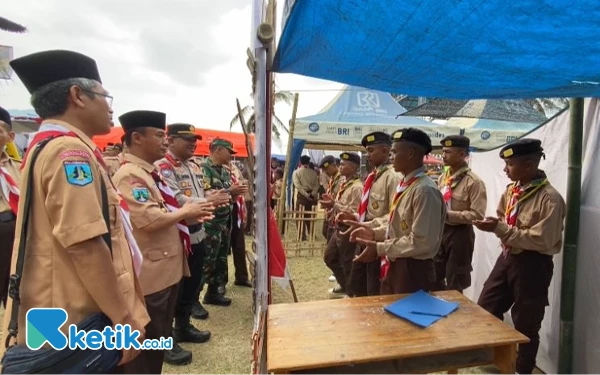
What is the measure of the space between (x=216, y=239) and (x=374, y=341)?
9.91 ft

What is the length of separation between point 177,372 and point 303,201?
679cm

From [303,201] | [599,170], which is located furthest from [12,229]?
[303,201]

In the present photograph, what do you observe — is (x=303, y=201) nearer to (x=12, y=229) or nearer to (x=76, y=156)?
(x=12, y=229)

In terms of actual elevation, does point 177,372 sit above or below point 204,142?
below

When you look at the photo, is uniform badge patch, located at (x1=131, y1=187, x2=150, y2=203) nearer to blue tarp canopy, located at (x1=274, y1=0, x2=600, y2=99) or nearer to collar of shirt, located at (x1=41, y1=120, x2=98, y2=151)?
collar of shirt, located at (x1=41, y1=120, x2=98, y2=151)

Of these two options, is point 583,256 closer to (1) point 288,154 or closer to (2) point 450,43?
(2) point 450,43

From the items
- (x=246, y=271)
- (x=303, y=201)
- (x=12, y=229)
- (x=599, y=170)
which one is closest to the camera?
(x=599, y=170)

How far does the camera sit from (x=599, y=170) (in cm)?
264

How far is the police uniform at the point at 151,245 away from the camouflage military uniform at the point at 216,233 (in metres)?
1.65

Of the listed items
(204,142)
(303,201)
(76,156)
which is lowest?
(303,201)

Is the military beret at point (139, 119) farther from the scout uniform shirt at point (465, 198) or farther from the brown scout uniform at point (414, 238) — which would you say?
the scout uniform shirt at point (465, 198)

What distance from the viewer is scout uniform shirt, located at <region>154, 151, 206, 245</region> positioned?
3449mm

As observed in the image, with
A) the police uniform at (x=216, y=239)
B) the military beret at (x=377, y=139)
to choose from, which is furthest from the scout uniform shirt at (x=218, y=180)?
the military beret at (x=377, y=139)

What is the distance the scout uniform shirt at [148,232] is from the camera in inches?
94.5
